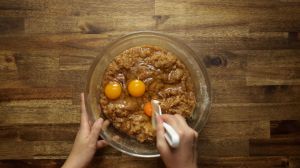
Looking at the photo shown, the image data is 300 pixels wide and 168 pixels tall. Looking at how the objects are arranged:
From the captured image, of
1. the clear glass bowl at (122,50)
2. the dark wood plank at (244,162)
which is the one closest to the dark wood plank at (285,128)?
the dark wood plank at (244,162)

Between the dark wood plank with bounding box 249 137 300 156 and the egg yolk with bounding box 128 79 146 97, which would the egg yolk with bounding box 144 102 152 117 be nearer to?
the egg yolk with bounding box 128 79 146 97

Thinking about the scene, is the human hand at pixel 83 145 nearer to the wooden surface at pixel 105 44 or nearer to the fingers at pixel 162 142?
the wooden surface at pixel 105 44

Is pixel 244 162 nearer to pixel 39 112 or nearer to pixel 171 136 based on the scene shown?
pixel 171 136

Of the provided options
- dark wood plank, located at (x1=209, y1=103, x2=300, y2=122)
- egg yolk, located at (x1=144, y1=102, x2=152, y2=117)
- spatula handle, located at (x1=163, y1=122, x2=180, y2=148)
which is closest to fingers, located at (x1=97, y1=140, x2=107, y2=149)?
egg yolk, located at (x1=144, y1=102, x2=152, y2=117)

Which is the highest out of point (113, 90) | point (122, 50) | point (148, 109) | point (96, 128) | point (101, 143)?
point (122, 50)

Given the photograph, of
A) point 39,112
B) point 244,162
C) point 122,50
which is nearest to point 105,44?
point 122,50

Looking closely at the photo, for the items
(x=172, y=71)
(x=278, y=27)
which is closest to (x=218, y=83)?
(x=172, y=71)

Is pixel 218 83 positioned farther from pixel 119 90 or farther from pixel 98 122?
pixel 98 122
